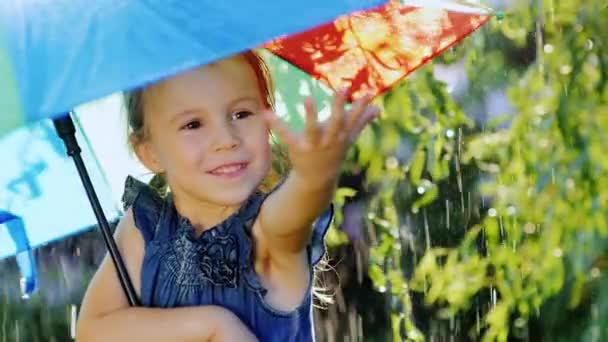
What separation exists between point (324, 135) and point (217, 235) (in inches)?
19.2

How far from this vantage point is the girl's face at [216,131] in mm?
2559

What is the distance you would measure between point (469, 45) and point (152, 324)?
2.18 m

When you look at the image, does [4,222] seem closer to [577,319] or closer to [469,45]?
[469,45]

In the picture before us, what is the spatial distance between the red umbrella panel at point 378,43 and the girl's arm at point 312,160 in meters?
0.76

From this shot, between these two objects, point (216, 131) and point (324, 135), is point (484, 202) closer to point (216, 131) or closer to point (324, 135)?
point (216, 131)

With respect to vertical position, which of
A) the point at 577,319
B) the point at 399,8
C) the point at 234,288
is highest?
the point at 399,8

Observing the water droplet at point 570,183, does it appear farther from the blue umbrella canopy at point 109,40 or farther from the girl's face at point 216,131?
the blue umbrella canopy at point 109,40

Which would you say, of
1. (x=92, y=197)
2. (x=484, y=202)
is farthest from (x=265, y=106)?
(x=484, y=202)

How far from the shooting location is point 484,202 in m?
4.83

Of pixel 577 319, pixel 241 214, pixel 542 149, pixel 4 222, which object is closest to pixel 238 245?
pixel 241 214

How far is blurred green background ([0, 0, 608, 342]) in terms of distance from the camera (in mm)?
4270

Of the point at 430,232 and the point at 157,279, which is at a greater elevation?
the point at 157,279

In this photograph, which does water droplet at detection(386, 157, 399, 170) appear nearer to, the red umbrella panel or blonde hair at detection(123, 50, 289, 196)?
the red umbrella panel

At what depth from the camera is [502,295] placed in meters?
4.53
